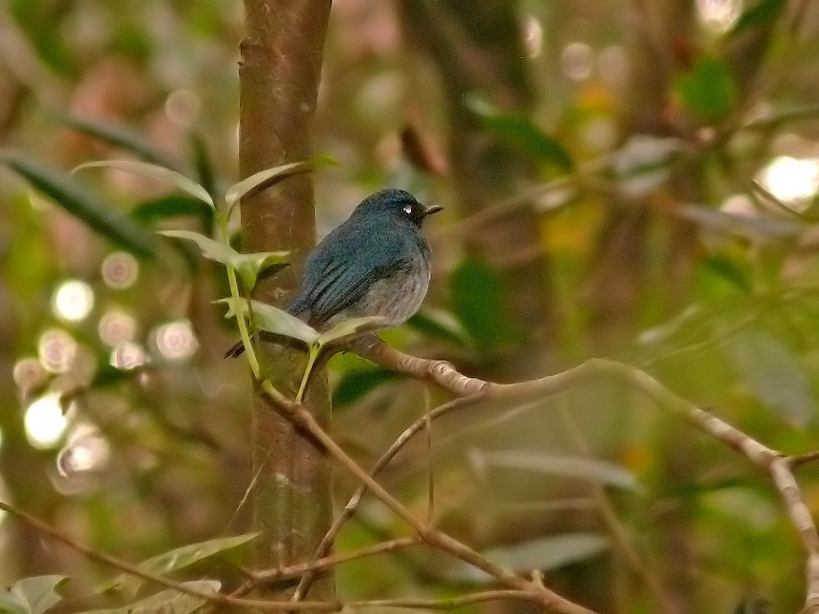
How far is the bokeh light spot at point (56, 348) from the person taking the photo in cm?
426

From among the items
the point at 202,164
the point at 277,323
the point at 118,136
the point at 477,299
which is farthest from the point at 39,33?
the point at 277,323

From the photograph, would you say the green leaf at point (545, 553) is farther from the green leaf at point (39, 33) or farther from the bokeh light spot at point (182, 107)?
the bokeh light spot at point (182, 107)

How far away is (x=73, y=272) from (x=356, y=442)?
183cm

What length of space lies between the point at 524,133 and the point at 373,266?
2.12ft

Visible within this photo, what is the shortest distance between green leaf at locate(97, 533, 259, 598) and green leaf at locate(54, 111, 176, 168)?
56.5 inches

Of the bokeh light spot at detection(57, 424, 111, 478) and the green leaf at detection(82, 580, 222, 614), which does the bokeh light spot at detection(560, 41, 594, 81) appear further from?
the green leaf at detection(82, 580, 222, 614)

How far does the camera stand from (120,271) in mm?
4695

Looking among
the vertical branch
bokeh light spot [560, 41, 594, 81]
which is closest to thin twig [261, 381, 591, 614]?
the vertical branch

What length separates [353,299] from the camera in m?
3.10

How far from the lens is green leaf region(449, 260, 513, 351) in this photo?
2.68m

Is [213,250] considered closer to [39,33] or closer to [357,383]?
[357,383]

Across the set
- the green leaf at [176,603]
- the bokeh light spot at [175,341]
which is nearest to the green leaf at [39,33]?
the bokeh light spot at [175,341]

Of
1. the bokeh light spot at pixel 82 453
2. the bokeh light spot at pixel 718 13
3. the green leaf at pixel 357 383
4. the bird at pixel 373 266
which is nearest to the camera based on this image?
the green leaf at pixel 357 383

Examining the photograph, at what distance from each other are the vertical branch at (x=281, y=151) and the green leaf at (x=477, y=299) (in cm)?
69
